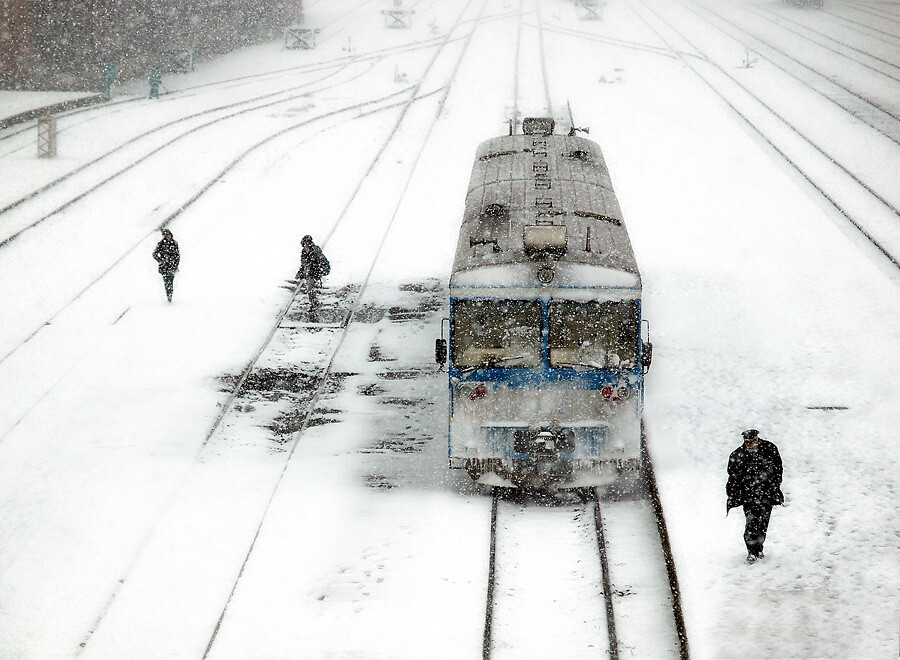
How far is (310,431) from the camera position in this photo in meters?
12.9

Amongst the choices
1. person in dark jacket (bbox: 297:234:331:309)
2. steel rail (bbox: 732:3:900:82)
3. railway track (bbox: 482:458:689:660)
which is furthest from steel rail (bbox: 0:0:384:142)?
railway track (bbox: 482:458:689:660)

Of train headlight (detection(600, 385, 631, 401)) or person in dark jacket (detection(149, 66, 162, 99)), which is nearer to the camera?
train headlight (detection(600, 385, 631, 401))

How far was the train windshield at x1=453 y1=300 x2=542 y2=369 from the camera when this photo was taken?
10.4 m

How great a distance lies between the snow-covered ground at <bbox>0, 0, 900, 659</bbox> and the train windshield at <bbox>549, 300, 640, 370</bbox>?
174 centimetres

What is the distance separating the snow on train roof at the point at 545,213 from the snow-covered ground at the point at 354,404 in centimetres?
260

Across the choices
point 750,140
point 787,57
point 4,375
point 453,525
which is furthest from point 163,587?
point 787,57

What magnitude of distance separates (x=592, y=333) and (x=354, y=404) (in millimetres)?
4415

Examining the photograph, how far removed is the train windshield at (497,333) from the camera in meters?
10.4

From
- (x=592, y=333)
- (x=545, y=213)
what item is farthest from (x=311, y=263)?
(x=592, y=333)

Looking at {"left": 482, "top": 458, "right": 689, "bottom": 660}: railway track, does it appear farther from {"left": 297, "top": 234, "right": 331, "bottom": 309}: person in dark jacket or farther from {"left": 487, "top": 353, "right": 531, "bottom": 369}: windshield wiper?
{"left": 297, "top": 234, "right": 331, "bottom": 309}: person in dark jacket

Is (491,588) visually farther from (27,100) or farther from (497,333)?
(27,100)

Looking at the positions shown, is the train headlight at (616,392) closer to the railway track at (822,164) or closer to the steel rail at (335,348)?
the steel rail at (335,348)

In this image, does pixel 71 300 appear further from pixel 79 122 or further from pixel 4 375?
pixel 79 122

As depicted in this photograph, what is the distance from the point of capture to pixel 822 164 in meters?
26.9
